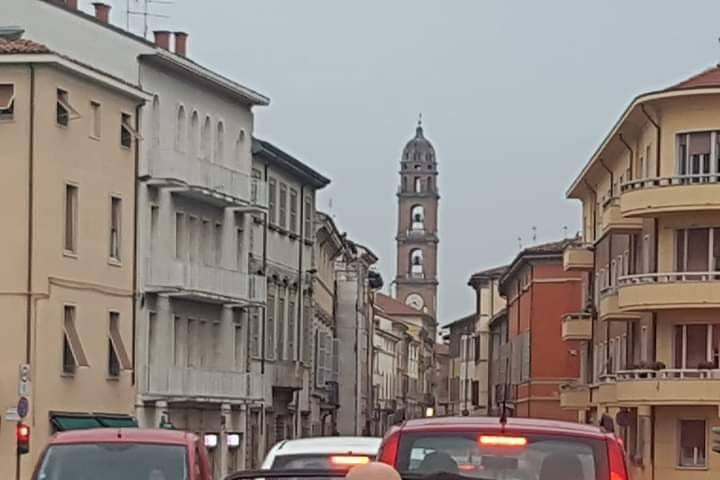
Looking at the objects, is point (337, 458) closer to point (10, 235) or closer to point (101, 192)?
point (10, 235)

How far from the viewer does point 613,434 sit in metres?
11.9

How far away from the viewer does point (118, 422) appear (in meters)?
51.2

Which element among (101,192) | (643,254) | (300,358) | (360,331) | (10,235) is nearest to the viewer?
(10,235)

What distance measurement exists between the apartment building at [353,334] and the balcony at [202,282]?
32565 millimetres

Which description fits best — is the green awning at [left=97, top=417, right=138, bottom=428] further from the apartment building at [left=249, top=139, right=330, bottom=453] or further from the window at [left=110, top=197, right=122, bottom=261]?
the apartment building at [left=249, top=139, right=330, bottom=453]

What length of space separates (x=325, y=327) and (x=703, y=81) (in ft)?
112

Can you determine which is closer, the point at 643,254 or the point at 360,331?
the point at 643,254

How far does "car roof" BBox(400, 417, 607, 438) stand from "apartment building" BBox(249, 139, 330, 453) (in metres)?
52.0

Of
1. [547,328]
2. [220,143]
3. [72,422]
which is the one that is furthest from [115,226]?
[547,328]

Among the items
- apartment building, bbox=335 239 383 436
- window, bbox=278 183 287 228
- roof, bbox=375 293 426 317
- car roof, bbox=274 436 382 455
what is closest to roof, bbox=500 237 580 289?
apartment building, bbox=335 239 383 436

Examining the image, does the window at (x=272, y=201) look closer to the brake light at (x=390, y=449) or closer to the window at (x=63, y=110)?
the window at (x=63, y=110)

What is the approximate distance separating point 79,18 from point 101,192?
470 centimetres

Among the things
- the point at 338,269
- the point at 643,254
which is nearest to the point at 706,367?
the point at 643,254

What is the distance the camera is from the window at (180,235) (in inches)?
2235
